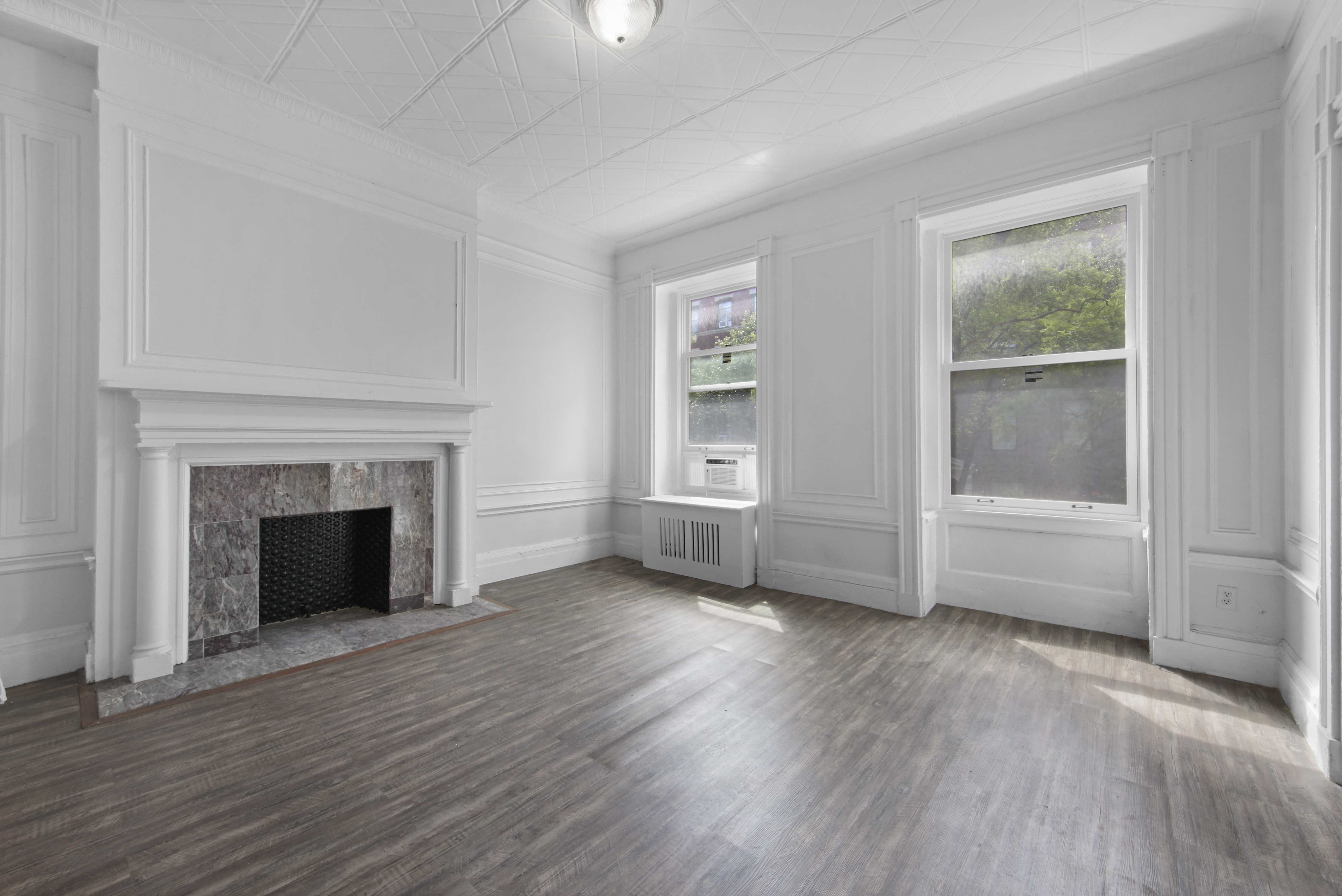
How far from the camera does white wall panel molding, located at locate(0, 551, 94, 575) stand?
261 centimetres

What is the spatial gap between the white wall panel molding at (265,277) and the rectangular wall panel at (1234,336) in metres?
4.29

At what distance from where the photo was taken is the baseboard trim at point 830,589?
379 cm

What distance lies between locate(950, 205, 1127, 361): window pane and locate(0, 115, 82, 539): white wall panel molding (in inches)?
196

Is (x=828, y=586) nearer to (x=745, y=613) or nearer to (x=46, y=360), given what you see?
(x=745, y=613)

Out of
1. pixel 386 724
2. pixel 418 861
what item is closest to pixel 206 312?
pixel 386 724

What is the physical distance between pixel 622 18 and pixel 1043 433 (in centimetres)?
330

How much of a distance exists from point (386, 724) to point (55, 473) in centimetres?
210

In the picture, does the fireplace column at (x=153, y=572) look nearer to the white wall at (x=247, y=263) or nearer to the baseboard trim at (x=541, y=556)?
the white wall at (x=247, y=263)

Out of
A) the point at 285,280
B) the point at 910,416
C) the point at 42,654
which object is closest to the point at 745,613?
the point at 910,416

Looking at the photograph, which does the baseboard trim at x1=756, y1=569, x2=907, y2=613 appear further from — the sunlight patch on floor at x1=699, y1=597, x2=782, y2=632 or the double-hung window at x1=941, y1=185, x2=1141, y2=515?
the double-hung window at x1=941, y1=185, x2=1141, y2=515

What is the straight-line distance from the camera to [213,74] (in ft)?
9.32

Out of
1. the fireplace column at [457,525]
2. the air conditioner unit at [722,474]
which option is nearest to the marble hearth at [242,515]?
the fireplace column at [457,525]

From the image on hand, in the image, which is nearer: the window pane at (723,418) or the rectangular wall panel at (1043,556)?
the rectangular wall panel at (1043,556)

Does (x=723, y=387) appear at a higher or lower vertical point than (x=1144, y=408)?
higher
